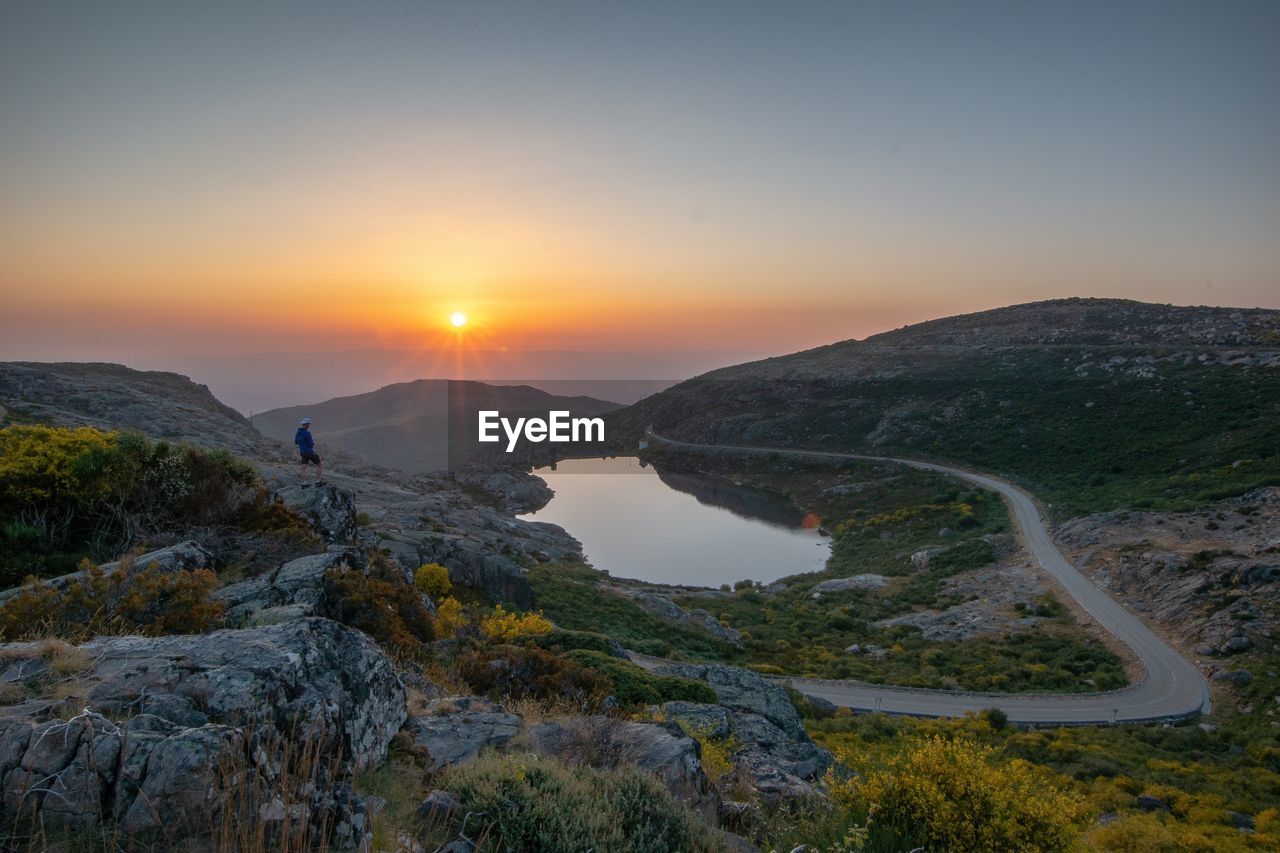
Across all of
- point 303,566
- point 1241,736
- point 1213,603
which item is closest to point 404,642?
point 303,566

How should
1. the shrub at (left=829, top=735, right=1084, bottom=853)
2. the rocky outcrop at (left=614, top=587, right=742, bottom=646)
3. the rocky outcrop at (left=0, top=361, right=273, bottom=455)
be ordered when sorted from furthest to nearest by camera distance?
1. the rocky outcrop at (left=0, top=361, right=273, bottom=455)
2. the rocky outcrop at (left=614, top=587, right=742, bottom=646)
3. the shrub at (left=829, top=735, right=1084, bottom=853)

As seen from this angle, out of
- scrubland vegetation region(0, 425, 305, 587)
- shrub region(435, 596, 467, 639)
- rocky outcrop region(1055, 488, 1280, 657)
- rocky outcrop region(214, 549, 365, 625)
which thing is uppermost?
scrubland vegetation region(0, 425, 305, 587)

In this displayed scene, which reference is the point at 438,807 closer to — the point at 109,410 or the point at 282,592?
the point at 282,592

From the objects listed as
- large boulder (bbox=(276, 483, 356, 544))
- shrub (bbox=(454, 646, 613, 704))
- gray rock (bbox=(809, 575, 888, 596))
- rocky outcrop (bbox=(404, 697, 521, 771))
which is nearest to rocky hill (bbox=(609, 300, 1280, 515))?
gray rock (bbox=(809, 575, 888, 596))

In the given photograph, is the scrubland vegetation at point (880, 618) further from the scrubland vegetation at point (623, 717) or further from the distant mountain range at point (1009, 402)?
the distant mountain range at point (1009, 402)

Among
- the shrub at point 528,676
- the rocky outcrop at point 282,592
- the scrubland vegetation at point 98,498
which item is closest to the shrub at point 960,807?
the shrub at point 528,676

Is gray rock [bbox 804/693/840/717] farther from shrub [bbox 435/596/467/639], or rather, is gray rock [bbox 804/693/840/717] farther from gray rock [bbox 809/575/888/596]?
gray rock [bbox 809/575/888/596]

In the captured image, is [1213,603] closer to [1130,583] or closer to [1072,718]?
[1130,583]
